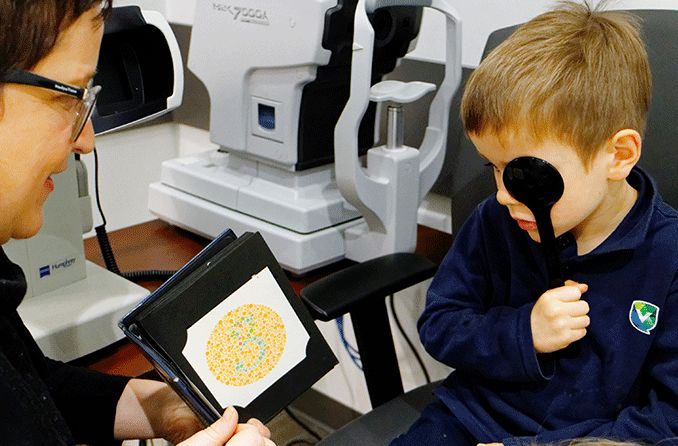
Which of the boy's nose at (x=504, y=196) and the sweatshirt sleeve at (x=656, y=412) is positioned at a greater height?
the boy's nose at (x=504, y=196)

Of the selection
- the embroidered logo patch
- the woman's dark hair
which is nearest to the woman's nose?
the woman's dark hair

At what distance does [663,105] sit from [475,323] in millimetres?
405

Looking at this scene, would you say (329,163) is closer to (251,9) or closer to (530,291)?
(251,9)

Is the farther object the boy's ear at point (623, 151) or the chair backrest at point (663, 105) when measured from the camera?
the chair backrest at point (663, 105)

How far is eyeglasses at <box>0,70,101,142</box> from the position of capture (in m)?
0.74

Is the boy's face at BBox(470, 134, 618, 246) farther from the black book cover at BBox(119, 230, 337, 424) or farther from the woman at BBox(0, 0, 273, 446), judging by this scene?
the woman at BBox(0, 0, 273, 446)

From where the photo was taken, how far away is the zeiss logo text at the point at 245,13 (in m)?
1.38

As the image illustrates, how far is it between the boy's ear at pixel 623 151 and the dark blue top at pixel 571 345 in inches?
3.4

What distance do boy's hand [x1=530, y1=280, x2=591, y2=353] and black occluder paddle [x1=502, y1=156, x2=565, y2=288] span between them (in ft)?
0.23

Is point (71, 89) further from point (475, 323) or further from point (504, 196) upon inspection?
point (475, 323)

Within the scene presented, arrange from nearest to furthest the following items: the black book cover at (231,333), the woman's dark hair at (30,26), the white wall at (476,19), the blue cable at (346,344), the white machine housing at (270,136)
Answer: the woman's dark hair at (30,26) < the black book cover at (231,333) < the white machine housing at (270,136) < the white wall at (476,19) < the blue cable at (346,344)

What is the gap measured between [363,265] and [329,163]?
0.93 feet

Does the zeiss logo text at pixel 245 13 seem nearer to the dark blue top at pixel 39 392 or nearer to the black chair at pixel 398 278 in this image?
the black chair at pixel 398 278

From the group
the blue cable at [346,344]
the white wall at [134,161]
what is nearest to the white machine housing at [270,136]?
the blue cable at [346,344]
